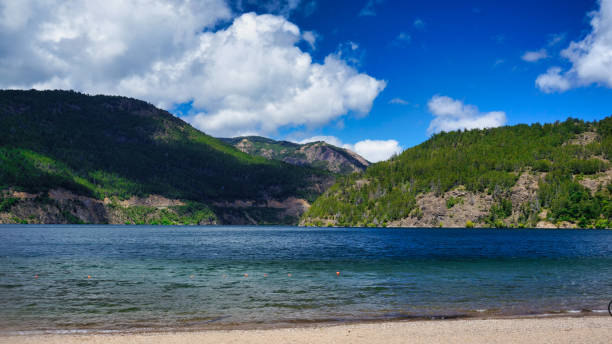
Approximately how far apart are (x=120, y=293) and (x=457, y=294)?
2938 centimetres

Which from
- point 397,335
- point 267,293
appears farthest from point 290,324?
point 267,293

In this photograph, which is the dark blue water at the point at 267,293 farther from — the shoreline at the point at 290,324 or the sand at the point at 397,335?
the sand at the point at 397,335

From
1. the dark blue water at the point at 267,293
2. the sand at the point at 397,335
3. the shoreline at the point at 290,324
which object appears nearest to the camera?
the sand at the point at 397,335

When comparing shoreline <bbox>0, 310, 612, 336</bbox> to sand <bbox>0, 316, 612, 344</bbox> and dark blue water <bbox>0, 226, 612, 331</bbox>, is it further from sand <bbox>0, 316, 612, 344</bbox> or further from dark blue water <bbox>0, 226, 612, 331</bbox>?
sand <bbox>0, 316, 612, 344</bbox>

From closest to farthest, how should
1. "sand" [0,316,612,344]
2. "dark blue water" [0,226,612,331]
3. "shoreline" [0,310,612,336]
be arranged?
"sand" [0,316,612,344], "shoreline" [0,310,612,336], "dark blue water" [0,226,612,331]

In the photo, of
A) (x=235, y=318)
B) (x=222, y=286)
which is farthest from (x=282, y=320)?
(x=222, y=286)

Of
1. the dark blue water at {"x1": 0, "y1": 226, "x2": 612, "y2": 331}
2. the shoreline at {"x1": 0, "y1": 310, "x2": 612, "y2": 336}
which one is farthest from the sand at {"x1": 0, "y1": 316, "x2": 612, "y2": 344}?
the dark blue water at {"x1": 0, "y1": 226, "x2": 612, "y2": 331}

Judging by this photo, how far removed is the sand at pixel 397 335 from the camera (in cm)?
2130

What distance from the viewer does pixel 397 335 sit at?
890 inches

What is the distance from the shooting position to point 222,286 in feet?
134

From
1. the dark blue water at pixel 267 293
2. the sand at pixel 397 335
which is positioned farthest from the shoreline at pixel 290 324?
the sand at pixel 397 335

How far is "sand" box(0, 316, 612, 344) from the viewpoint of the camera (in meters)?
21.3

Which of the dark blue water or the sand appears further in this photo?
the dark blue water

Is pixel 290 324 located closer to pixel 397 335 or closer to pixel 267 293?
pixel 397 335
